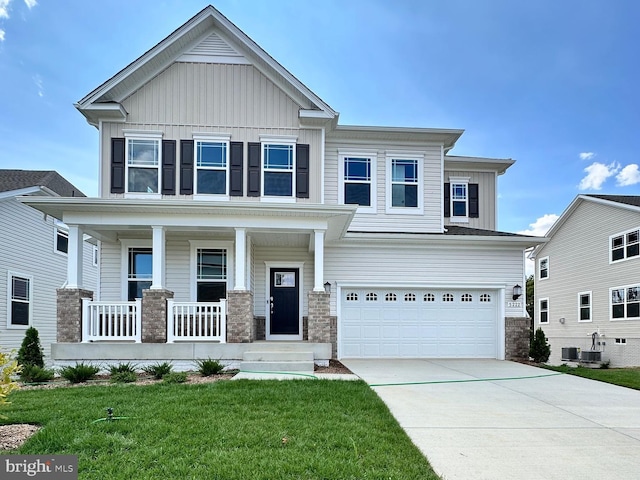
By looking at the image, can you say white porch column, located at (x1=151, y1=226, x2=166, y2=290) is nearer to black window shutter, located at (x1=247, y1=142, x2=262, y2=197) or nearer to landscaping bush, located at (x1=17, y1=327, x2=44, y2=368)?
black window shutter, located at (x1=247, y1=142, x2=262, y2=197)

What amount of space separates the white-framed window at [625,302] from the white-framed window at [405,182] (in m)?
8.80

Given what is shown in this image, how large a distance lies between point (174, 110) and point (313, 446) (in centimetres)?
1017

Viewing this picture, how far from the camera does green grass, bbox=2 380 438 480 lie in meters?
3.73

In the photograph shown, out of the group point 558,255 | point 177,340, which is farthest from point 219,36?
point 558,255

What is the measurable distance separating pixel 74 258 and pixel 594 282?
18226 millimetres

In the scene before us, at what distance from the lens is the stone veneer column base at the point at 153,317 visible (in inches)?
387

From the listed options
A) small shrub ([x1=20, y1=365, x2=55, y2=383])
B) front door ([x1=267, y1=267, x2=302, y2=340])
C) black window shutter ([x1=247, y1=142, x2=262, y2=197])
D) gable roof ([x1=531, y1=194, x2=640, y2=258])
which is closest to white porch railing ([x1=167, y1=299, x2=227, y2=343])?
small shrub ([x1=20, y1=365, x2=55, y2=383])

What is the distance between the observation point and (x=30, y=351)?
33.5ft

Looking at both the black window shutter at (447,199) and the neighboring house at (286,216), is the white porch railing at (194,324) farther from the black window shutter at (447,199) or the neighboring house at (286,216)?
the black window shutter at (447,199)

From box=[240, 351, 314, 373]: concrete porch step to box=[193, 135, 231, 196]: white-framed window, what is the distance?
14.6 ft

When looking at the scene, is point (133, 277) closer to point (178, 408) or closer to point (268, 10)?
point (178, 408)

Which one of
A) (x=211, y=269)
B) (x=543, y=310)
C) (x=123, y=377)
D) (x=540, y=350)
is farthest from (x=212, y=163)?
(x=543, y=310)

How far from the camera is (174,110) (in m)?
12.1

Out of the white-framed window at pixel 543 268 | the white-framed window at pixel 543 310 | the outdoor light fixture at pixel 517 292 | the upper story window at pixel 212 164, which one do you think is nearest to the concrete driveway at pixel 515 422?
the outdoor light fixture at pixel 517 292
